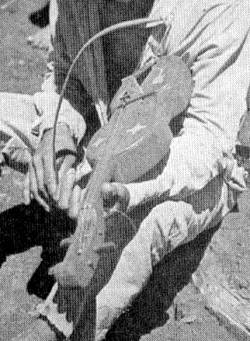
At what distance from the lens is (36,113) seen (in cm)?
372

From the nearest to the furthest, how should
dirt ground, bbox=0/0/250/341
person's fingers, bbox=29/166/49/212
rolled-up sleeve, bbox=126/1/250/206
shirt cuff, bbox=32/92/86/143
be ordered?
rolled-up sleeve, bbox=126/1/250/206 < person's fingers, bbox=29/166/49/212 < dirt ground, bbox=0/0/250/341 < shirt cuff, bbox=32/92/86/143

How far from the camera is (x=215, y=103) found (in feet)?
10.0

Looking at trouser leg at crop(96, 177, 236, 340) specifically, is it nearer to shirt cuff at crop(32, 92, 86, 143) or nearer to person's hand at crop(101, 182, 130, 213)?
person's hand at crop(101, 182, 130, 213)

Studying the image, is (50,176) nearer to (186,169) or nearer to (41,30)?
(186,169)

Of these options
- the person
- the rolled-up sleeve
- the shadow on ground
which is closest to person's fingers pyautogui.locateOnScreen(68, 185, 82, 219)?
the rolled-up sleeve

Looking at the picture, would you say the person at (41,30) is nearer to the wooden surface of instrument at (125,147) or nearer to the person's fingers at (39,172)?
the person's fingers at (39,172)

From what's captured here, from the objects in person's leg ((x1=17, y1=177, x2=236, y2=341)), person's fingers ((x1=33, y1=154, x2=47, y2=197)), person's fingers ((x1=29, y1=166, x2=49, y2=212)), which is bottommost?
person's leg ((x1=17, y1=177, x2=236, y2=341))

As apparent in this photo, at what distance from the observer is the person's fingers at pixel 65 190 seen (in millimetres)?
2967

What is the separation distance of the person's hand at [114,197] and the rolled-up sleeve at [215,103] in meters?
0.26

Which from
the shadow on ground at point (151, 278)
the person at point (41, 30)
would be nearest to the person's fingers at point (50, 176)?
the shadow on ground at point (151, 278)

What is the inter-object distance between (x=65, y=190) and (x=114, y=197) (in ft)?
1.20

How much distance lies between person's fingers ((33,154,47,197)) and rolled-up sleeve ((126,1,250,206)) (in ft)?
2.04

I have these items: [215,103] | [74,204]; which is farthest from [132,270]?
[215,103]

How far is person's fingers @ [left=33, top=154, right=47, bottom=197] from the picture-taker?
3189mm
